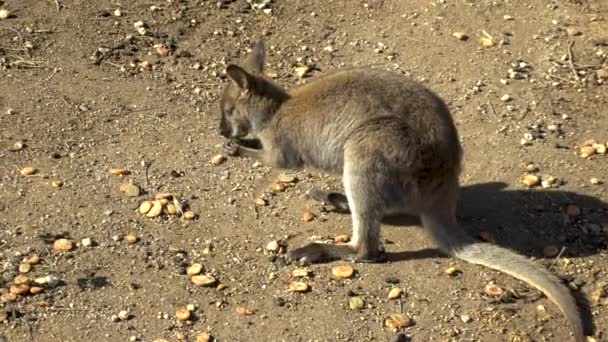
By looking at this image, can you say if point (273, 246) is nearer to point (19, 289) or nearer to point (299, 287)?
point (299, 287)

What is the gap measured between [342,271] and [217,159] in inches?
52.6

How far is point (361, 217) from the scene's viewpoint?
539 cm

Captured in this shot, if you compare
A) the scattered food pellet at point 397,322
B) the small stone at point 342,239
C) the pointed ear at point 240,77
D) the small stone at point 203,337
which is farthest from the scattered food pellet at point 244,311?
the pointed ear at point 240,77

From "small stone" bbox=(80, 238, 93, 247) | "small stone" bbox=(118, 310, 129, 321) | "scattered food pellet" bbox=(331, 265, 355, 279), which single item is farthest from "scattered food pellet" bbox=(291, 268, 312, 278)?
"small stone" bbox=(80, 238, 93, 247)

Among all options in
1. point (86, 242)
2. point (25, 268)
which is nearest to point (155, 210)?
point (86, 242)

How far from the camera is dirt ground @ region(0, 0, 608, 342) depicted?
5.16 meters

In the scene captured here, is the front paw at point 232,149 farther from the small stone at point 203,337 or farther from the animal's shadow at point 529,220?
the small stone at point 203,337

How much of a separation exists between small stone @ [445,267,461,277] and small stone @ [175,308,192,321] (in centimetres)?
143

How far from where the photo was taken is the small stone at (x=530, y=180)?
241 inches

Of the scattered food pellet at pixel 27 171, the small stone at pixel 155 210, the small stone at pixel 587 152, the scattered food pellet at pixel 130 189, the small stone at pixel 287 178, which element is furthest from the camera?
the small stone at pixel 587 152

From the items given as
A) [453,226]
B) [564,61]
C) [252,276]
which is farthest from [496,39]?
[252,276]

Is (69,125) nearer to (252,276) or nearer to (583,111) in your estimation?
(252,276)

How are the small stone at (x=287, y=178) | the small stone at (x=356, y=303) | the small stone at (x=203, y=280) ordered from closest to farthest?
the small stone at (x=356, y=303) < the small stone at (x=203, y=280) < the small stone at (x=287, y=178)

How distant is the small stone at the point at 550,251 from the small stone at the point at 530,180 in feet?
1.87
